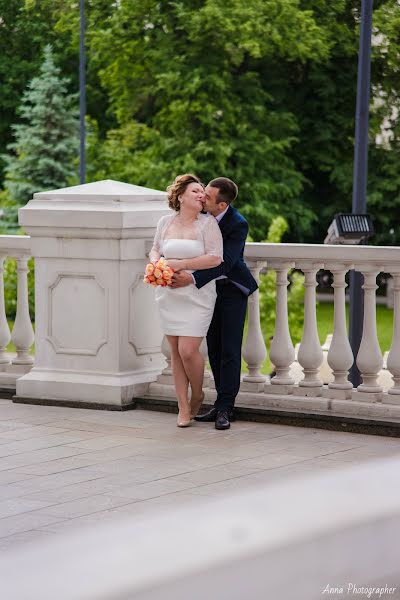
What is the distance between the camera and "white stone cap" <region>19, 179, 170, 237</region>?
8008 millimetres

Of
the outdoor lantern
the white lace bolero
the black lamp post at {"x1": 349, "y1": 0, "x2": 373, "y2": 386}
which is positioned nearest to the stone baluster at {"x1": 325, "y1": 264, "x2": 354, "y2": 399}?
the white lace bolero

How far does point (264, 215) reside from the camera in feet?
140

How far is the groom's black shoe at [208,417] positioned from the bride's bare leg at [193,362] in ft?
0.36

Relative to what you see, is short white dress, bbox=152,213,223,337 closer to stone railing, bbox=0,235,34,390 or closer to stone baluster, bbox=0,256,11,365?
stone railing, bbox=0,235,34,390

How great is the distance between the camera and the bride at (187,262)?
7270 millimetres

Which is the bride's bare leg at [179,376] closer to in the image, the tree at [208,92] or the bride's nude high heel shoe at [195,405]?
the bride's nude high heel shoe at [195,405]

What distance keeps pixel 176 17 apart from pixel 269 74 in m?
4.20

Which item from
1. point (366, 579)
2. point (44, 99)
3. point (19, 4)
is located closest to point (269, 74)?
point (44, 99)

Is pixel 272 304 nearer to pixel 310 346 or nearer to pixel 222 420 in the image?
pixel 310 346

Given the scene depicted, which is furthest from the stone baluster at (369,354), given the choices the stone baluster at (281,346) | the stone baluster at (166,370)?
the stone baluster at (166,370)

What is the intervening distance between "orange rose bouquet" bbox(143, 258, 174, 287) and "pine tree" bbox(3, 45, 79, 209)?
35.4 metres

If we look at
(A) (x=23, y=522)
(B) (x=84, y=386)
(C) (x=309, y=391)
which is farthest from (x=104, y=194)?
(A) (x=23, y=522)

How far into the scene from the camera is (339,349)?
7.48m

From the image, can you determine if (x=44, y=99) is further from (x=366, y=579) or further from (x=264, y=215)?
(x=366, y=579)
